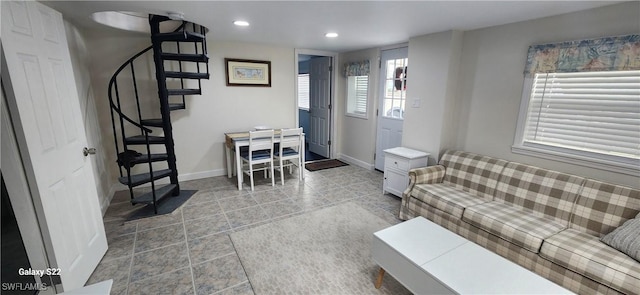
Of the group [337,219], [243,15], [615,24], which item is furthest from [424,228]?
[243,15]

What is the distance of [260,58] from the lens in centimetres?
424

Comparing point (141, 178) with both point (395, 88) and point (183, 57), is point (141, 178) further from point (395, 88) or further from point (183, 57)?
point (395, 88)

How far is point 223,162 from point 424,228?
3299 mm

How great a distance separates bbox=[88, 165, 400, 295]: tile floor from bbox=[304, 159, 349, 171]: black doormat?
29 centimetres

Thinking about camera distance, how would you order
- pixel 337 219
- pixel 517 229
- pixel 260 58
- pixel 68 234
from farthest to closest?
pixel 260 58
pixel 337 219
pixel 517 229
pixel 68 234

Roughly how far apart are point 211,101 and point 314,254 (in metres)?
2.84

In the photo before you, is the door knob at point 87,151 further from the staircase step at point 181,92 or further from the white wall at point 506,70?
the white wall at point 506,70

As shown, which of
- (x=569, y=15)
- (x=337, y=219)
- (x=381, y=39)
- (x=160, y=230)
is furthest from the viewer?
(x=381, y=39)

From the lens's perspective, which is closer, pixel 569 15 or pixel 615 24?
pixel 615 24

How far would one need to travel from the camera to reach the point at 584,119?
2.23 m

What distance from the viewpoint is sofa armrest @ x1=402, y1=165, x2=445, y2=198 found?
279cm

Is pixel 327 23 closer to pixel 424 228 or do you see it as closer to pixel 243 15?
pixel 243 15

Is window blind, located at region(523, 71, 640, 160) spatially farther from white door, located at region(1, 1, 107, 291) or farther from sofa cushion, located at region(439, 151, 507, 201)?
white door, located at region(1, 1, 107, 291)

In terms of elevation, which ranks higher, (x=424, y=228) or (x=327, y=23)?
(x=327, y=23)
